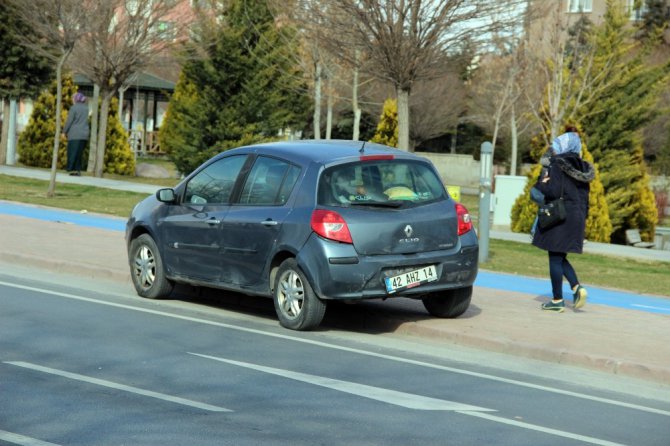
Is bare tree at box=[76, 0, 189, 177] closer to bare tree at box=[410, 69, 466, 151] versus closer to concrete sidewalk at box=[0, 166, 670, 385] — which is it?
concrete sidewalk at box=[0, 166, 670, 385]

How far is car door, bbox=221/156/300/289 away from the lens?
10977 millimetres

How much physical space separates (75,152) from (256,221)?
2135 centimetres

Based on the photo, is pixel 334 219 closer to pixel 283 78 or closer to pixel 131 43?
pixel 131 43

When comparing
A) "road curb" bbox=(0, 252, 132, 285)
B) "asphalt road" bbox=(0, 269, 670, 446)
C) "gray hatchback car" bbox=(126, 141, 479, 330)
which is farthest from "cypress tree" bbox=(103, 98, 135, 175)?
"asphalt road" bbox=(0, 269, 670, 446)

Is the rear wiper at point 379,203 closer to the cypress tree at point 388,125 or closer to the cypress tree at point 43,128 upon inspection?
the cypress tree at point 43,128

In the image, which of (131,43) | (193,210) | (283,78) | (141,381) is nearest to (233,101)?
(283,78)

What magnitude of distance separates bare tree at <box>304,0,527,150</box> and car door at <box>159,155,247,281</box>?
8.31 m

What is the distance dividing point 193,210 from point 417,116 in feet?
164

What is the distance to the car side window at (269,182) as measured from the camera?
11086mm

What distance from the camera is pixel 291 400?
7719 mm

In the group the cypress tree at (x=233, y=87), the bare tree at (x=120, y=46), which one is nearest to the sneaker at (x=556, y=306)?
the bare tree at (x=120, y=46)

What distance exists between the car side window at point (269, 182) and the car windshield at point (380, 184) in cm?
41

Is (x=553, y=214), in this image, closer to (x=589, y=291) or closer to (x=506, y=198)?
(x=589, y=291)

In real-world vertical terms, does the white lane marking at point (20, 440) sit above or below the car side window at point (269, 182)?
below
